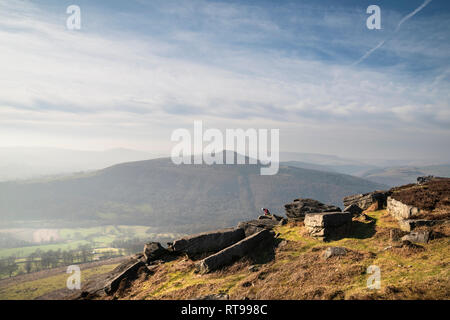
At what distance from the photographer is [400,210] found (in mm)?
21172

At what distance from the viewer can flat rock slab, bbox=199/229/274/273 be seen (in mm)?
17062

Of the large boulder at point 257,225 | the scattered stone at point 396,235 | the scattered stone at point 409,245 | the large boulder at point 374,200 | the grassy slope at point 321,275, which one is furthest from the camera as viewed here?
the large boulder at point 374,200

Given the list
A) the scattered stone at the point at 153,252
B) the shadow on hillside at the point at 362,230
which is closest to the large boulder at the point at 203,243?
the scattered stone at the point at 153,252

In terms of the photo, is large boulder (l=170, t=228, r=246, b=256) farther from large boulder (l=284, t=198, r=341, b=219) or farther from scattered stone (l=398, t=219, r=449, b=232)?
scattered stone (l=398, t=219, r=449, b=232)

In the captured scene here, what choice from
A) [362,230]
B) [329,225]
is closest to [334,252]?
[329,225]

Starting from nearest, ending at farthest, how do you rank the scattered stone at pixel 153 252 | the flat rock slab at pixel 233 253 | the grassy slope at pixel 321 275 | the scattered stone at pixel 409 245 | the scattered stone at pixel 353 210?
1. the grassy slope at pixel 321 275
2. the scattered stone at pixel 409 245
3. the flat rock slab at pixel 233 253
4. the scattered stone at pixel 153 252
5. the scattered stone at pixel 353 210

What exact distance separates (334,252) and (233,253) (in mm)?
7144

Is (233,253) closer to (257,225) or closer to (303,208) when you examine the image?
(257,225)

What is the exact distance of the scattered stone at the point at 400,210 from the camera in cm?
1989

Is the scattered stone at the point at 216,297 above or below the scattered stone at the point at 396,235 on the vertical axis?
below

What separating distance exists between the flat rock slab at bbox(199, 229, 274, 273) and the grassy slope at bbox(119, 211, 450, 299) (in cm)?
69

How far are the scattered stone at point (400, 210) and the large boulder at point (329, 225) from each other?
14.2 feet

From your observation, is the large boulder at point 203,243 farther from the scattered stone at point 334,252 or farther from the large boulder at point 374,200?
the large boulder at point 374,200
